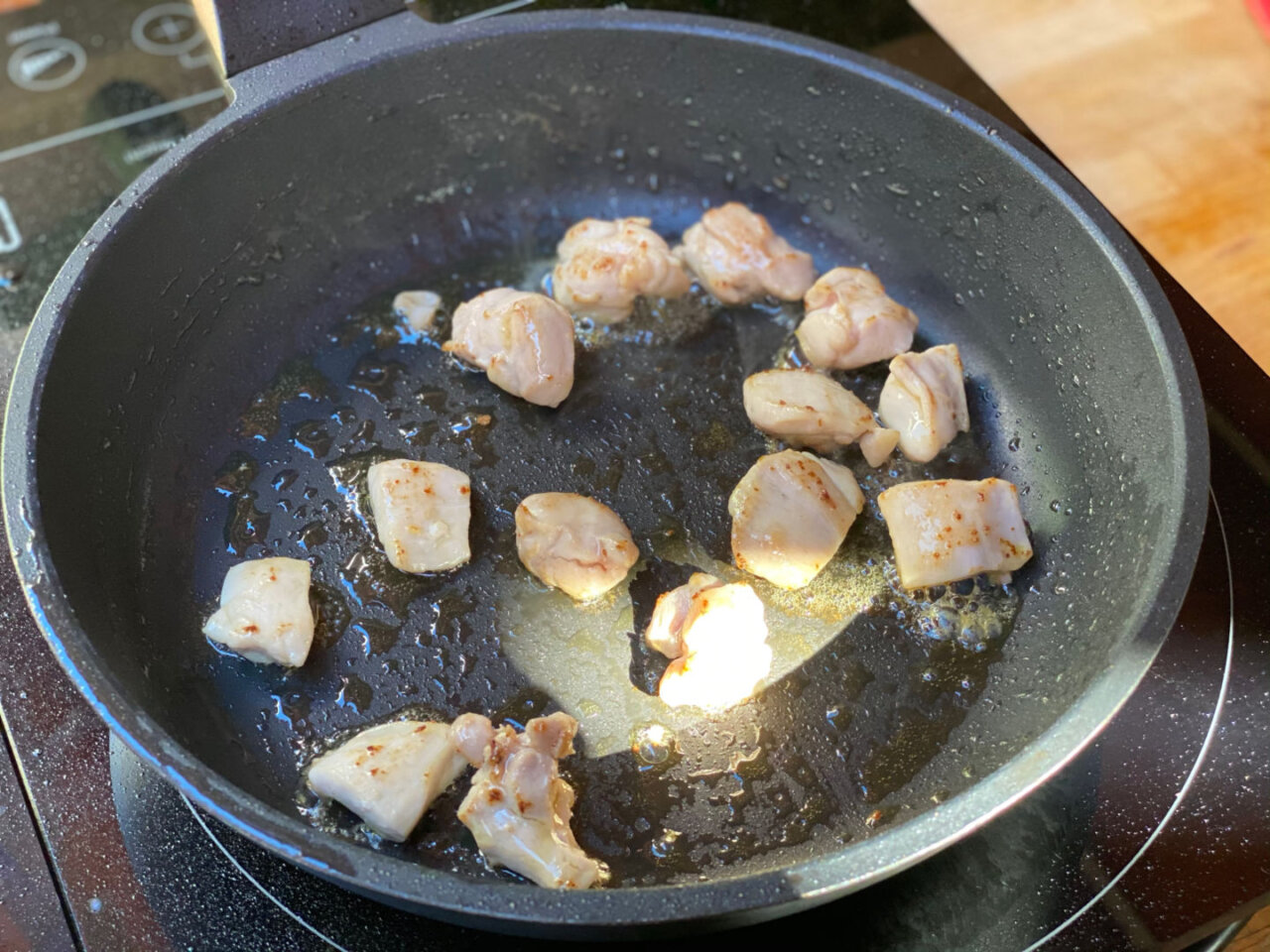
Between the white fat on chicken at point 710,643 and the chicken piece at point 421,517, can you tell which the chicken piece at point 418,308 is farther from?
the white fat on chicken at point 710,643

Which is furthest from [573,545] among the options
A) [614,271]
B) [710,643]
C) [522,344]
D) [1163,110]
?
[1163,110]

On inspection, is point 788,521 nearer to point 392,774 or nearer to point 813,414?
point 813,414

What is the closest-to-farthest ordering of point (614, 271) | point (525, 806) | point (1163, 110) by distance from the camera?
point (525, 806) < point (614, 271) < point (1163, 110)

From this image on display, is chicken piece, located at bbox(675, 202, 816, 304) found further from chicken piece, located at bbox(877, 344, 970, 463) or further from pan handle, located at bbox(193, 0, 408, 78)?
pan handle, located at bbox(193, 0, 408, 78)

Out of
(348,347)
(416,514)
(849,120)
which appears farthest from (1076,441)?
(348,347)

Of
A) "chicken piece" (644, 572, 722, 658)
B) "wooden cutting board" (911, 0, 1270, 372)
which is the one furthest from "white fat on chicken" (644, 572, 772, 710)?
"wooden cutting board" (911, 0, 1270, 372)

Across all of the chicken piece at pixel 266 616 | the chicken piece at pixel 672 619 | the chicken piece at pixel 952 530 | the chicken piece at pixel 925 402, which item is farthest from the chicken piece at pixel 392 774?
the chicken piece at pixel 925 402

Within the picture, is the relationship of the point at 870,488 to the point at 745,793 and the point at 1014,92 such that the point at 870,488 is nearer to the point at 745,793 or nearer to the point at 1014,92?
the point at 745,793
